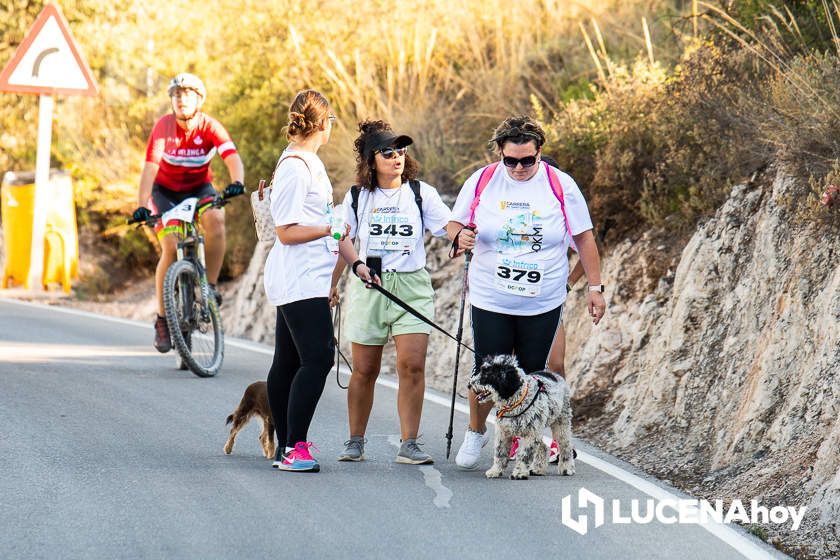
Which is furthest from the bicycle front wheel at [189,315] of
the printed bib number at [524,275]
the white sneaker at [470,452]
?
the printed bib number at [524,275]

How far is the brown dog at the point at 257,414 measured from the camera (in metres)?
8.46

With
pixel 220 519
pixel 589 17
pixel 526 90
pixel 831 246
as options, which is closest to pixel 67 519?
pixel 220 519

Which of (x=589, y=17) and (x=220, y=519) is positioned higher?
(x=589, y=17)

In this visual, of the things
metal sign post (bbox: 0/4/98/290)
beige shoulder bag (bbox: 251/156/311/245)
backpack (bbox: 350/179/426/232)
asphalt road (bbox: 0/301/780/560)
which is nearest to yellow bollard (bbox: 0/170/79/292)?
metal sign post (bbox: 0/4/98/290)

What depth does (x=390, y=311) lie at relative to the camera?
828cm

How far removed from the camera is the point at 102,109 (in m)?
22.4

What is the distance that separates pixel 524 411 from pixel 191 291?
4423 millimetres

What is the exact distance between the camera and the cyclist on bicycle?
11273 mm

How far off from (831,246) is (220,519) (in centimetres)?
447

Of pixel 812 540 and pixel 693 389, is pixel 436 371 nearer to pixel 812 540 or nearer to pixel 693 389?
pixel 693 389

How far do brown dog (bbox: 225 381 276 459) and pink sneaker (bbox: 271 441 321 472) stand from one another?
0.54m

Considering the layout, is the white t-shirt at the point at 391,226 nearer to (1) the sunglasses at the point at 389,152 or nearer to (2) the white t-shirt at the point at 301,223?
(1) the sunglasses at the point at 389,152
